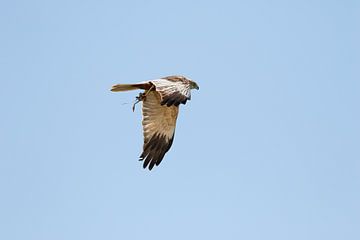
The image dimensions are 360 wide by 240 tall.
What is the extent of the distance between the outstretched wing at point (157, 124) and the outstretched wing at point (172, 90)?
1417 mm

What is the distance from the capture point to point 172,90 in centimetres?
2092

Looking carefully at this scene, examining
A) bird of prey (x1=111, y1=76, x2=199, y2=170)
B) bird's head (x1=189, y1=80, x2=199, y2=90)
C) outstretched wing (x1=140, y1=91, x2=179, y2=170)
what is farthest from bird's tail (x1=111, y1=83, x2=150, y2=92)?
bird's head (x1=189, y1=80, x2=199, y2=90)

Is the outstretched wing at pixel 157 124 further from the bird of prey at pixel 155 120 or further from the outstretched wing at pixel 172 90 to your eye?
the outstretched wing at pixel 172 90

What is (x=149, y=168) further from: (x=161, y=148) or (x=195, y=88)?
(x=195, y=88)

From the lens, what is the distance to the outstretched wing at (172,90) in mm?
20234

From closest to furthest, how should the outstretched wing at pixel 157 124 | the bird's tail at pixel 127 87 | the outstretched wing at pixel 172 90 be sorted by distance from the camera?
the outstretched wing at pixel 172 90, the bird's tail at pixel 127 87, the outstretched wing at pixel 157 124

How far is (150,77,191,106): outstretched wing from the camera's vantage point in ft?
66.4

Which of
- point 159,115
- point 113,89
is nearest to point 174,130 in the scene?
point 159,115

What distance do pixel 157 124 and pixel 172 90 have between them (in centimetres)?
299

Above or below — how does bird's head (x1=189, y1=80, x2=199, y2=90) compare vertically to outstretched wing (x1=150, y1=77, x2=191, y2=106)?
above

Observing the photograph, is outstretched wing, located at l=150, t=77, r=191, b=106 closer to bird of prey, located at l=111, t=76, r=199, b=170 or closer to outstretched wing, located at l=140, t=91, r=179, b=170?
bird of prey, located at l=111, t=76, r=199, b=170

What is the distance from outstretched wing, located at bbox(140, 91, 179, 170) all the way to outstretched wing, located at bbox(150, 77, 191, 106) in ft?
4.65

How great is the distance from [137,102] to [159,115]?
2.33 ft

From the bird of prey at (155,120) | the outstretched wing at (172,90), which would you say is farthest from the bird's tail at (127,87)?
the outstretched wing at (172,90)
